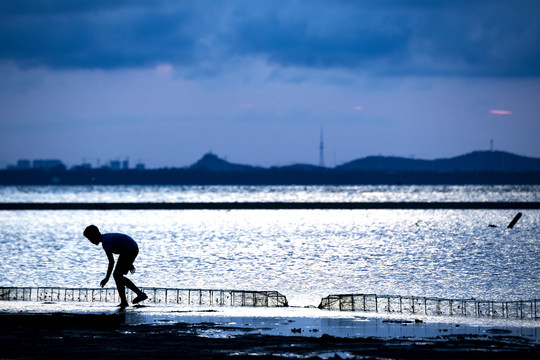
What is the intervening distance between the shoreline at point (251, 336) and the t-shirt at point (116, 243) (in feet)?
4.98

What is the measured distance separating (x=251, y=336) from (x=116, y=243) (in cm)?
654

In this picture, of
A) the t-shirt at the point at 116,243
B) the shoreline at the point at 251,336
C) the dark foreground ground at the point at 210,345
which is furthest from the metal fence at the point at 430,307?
the dark foreground ground at the point at 210,345

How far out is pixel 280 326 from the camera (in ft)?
56.2

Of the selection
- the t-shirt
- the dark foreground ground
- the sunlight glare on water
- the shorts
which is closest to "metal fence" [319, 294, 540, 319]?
the sunlight glare on water

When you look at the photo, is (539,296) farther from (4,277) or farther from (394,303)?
(4,277)

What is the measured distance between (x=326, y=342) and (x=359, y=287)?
18.8m

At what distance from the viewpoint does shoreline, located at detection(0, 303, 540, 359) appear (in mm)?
13281

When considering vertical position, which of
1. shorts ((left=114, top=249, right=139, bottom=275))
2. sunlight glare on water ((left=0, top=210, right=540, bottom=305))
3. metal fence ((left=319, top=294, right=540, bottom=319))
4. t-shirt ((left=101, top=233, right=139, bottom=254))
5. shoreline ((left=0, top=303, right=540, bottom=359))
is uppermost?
t-shirt ((left=101, top=233, right=139, bottom=254))

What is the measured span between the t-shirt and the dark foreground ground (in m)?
3.98

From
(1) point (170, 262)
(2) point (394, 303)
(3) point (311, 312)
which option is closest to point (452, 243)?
(1) point (170, 262)

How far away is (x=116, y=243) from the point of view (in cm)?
2078

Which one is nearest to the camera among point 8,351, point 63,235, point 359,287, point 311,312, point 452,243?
point 8,351

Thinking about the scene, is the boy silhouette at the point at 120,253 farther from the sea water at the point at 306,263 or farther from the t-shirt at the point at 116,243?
the sea water at the point at 306,263

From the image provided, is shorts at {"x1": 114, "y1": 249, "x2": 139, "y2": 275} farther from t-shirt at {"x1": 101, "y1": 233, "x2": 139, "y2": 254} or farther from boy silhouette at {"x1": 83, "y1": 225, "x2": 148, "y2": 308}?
t-shirt at {"x1": 101, "y1": 233, "x2": 139, "y2": 254}
